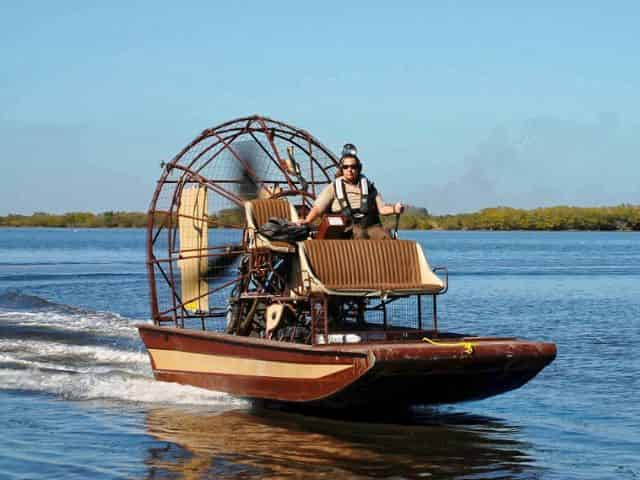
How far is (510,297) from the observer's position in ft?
112

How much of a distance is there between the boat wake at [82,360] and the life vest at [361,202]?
9.59 ft

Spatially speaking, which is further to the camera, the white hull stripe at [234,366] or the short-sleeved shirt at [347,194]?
the short-sleeved shirt at [347,194]

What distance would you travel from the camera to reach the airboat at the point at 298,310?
12.5 metres

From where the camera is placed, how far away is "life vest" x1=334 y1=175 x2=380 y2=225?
46.0 feet

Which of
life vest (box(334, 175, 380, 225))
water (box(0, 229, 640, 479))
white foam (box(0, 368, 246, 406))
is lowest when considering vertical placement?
water (box(0, 229, 640, 479))

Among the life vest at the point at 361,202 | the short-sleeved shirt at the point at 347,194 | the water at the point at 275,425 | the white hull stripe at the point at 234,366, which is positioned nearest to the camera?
the water at the point at 275,425

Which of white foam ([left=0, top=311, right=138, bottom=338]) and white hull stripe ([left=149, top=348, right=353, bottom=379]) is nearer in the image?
white hull stripe ([left=149, top=348, right=353, bottom=379])

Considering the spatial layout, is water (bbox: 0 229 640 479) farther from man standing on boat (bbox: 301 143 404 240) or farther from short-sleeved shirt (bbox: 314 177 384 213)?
short-sleeved shirt (bbox: 314 177 384 213)

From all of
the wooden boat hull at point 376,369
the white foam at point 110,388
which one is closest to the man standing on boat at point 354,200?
the wooden boat hull at point 376,369

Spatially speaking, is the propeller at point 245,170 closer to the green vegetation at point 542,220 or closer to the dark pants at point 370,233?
the dark pants at point 370,233

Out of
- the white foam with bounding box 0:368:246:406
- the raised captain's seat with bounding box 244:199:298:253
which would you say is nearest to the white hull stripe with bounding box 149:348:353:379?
the white foam with bounding box 0:368:246:406

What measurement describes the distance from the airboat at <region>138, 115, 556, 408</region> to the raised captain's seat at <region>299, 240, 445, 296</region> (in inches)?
0.6

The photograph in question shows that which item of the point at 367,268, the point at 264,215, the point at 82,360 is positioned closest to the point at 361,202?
the point at 367,268

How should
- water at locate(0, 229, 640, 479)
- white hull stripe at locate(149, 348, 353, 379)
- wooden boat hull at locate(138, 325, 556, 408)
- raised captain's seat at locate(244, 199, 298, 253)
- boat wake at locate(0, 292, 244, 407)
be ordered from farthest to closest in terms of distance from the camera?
boat wake at locate(0, 292, 244, 407) → raised captain's seat at locate(244, 199, 298, 253) → white hull stripe at locate(149, 348, 353, 379) → wooden boat hull at locate(138, 325, 556, 408) → water at locate(0, 229, 640, 479)
